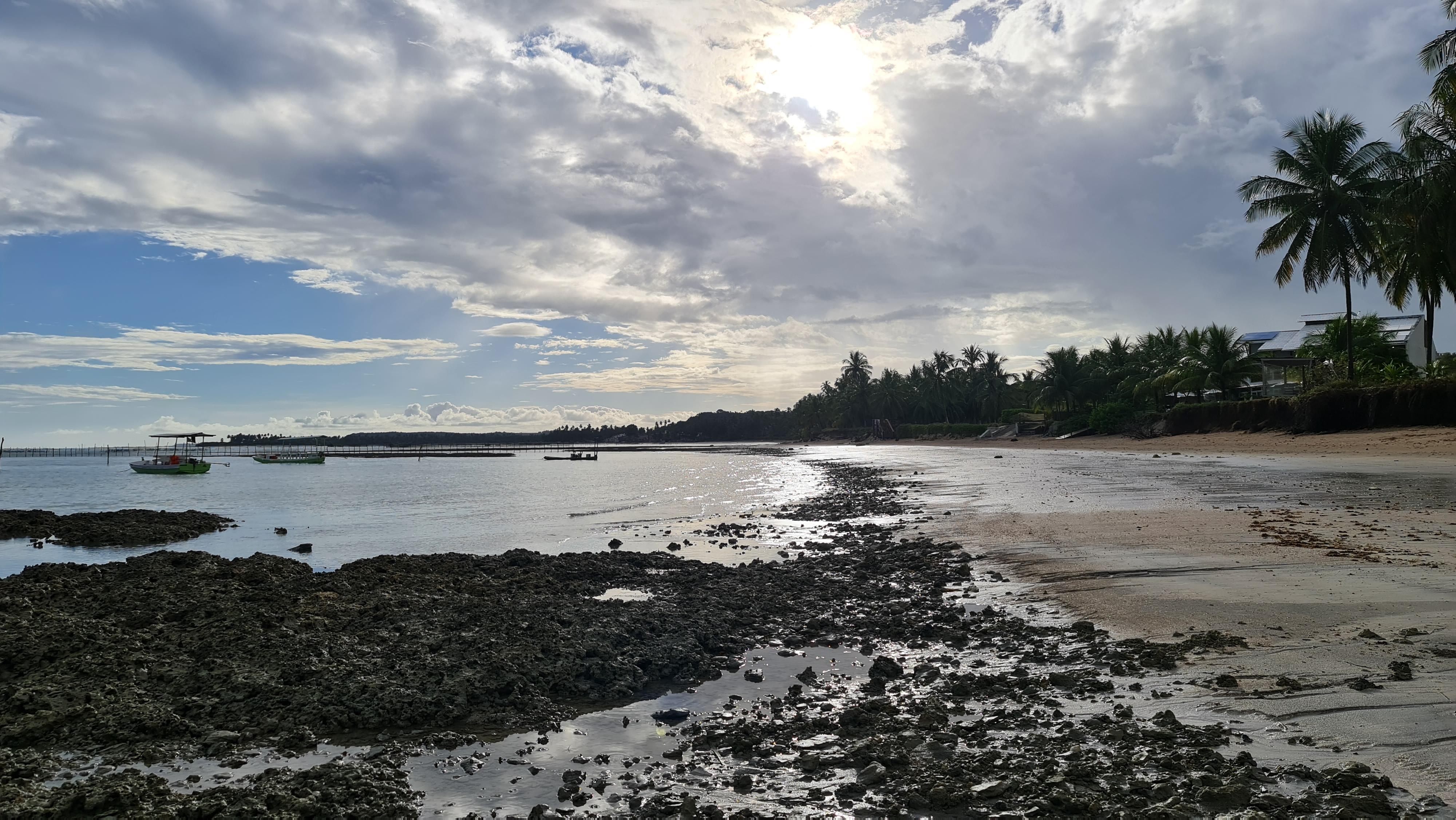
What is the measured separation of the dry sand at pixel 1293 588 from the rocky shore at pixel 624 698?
1.79 ft

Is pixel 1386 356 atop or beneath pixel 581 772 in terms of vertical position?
atop

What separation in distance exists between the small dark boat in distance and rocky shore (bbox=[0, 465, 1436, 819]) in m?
103

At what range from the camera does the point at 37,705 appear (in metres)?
6.79

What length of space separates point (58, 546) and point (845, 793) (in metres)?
28.6

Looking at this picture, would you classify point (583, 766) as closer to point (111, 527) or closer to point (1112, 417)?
point (111, 527)

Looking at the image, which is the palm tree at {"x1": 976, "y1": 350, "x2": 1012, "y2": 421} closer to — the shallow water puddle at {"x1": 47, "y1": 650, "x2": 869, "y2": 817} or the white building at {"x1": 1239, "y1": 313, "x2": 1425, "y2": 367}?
the white building at {"x1": 1239, "y1": 313, "x2": 1425, "y2": 367}

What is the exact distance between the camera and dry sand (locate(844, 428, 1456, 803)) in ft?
17.0

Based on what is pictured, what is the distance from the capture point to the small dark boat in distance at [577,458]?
384ft

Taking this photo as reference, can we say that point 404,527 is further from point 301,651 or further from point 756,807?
point 756,807

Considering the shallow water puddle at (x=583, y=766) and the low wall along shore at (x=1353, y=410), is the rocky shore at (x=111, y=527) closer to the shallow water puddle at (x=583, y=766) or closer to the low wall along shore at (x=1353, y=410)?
the shallow water puddle at (x=583, y=766)

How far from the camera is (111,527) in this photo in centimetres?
2583

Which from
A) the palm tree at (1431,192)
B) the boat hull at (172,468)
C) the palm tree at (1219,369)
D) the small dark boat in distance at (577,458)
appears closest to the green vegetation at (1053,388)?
the palm tree at (1219,369)

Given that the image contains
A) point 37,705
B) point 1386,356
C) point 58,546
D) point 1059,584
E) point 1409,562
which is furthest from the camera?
point 1386,356

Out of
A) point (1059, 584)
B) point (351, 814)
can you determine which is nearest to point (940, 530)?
point (1059, 584)
